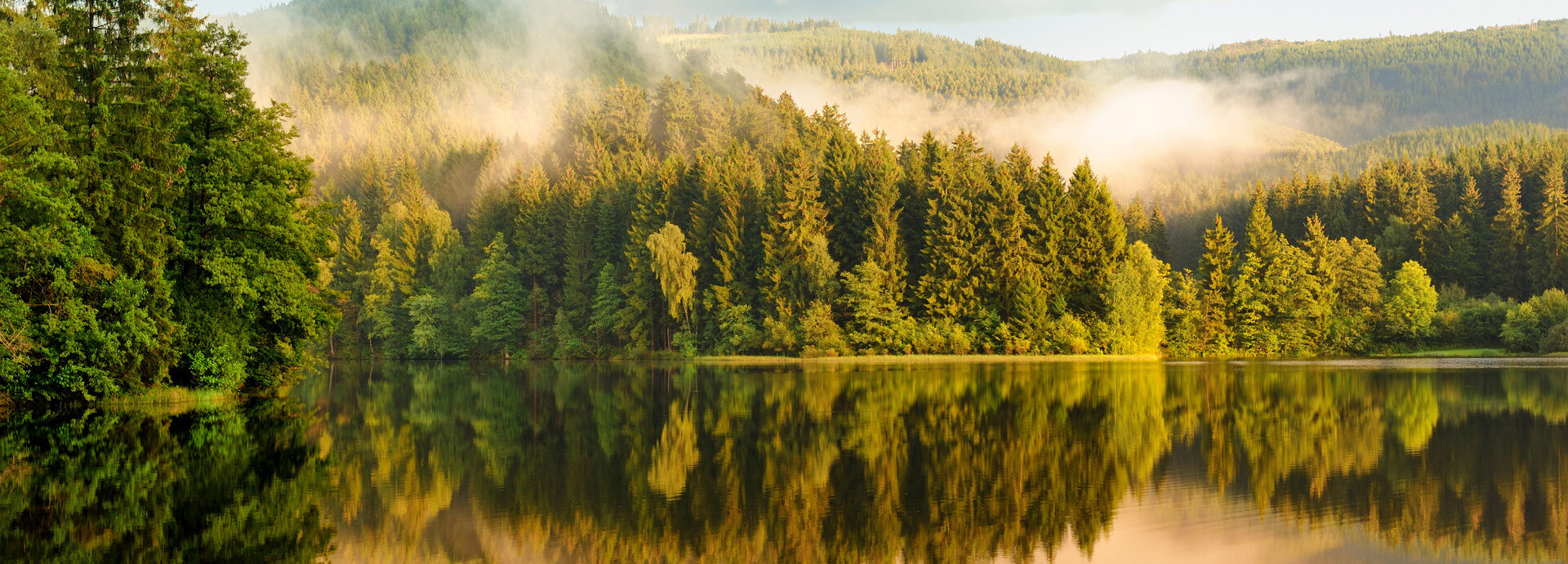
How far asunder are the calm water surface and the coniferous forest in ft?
17.0

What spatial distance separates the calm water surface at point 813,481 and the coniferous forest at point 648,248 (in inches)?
204

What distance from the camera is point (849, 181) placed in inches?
3615

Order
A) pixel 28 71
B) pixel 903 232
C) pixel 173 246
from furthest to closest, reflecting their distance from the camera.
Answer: pixel 903 232 < pixel 173 246 < pixel 28 71

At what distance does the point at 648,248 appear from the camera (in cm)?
8925

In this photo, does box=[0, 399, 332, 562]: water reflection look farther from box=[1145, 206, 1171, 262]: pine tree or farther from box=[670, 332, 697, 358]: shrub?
box=[1145, 206, 1171, 262]: pine tree

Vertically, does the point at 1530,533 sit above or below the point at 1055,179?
below

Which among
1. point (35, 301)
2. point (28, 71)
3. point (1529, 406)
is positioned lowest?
point (1529, 406)

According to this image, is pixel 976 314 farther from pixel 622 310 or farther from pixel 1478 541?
pixel 1478 541

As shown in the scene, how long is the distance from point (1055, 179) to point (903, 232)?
12.5 meters

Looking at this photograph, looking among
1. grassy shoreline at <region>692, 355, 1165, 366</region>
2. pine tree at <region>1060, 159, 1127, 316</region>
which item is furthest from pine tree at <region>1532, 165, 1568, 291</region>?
pine tree at <region>1060, 159, 1127, 316</region>

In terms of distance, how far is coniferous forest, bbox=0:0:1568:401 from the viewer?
36.9 m

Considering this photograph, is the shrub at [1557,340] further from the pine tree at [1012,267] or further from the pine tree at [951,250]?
the pine tree at [951,250]

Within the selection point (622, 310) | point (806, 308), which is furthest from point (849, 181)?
point (622, 310)

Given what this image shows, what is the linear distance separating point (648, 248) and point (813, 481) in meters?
70.2
